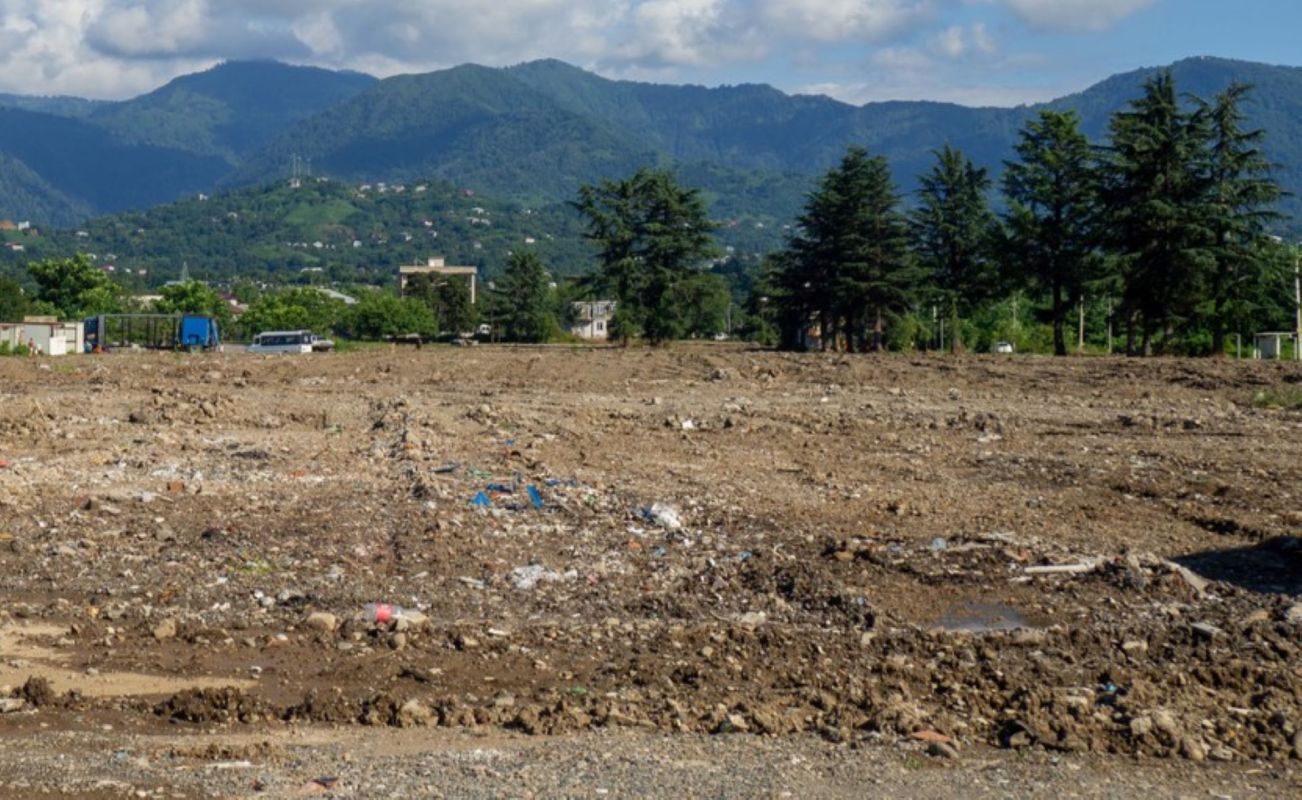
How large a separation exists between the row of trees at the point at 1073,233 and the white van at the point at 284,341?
53.9ft

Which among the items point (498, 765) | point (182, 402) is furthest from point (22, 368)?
point (498, 765)

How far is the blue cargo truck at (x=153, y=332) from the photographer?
53.7 m

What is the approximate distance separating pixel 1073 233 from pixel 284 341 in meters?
26.8

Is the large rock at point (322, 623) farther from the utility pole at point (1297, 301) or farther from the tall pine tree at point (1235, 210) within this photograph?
the utility pole at point (1297, 301)

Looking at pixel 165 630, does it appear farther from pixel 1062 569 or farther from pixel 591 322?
pixel 591 322

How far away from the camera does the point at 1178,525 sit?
12.8 m

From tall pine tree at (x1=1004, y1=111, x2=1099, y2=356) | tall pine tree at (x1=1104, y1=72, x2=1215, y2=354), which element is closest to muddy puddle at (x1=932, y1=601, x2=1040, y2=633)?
tall pine tree at (x1=1104, y1=72, x2=1215, y2=354)

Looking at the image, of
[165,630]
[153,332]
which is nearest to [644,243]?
[153,332]

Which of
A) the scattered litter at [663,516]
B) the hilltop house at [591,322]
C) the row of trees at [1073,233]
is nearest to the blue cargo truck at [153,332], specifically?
the row of trees at [1073,233]

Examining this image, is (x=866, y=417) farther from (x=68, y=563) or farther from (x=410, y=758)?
(x=410, y=758)

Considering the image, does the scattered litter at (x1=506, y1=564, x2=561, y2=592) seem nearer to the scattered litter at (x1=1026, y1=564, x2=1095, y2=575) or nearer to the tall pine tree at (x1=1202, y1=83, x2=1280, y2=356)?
the scattered litter at (x1=1026, y1=564, x2=1095, y2=575)

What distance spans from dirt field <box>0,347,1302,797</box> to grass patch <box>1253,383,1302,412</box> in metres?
3.81

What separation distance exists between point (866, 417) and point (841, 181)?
2730 cm

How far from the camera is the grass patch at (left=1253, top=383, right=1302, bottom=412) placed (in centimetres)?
2334
